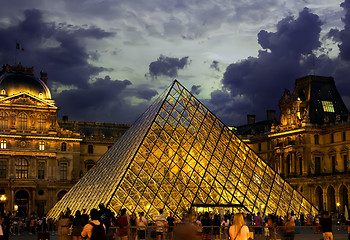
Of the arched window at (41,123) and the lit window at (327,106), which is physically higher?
the lit window at (327,106)

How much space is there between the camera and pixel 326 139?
217ft

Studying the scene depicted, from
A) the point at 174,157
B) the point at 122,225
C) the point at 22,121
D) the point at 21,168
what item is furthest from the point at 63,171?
the point at 122,225

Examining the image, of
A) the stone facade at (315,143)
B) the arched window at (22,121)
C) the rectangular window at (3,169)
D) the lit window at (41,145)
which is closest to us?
the stone facade at (315,143)

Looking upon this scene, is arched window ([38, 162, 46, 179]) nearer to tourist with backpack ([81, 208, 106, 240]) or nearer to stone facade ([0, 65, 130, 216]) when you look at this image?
stone facade ([0, 65, 130, 216])

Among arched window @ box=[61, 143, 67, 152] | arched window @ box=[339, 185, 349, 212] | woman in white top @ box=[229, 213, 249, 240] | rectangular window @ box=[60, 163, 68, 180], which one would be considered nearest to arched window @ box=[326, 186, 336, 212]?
arched window @ box=[339, 185, 349, 212]

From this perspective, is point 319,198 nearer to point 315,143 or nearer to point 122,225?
point 315,143

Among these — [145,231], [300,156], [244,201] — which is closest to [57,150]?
[300,156]

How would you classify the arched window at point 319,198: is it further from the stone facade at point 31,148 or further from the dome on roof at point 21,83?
the dome on roof at point 21,83

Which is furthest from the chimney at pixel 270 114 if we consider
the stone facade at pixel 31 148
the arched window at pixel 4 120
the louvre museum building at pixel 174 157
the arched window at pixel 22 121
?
the arched window at pixel 4 120

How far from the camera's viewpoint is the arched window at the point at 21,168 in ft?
218

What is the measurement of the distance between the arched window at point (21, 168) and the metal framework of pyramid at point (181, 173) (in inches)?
1092

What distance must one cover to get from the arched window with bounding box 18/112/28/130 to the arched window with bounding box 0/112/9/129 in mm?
1264

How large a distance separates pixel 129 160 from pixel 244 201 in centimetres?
643

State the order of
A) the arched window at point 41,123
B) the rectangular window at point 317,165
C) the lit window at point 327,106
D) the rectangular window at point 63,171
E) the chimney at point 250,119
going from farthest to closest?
the chimney at point 250,119
the rectangular window at point 63,171
the lit window at point 327,106
the arched window at point 41,123
the rectangular window at point 317,165
